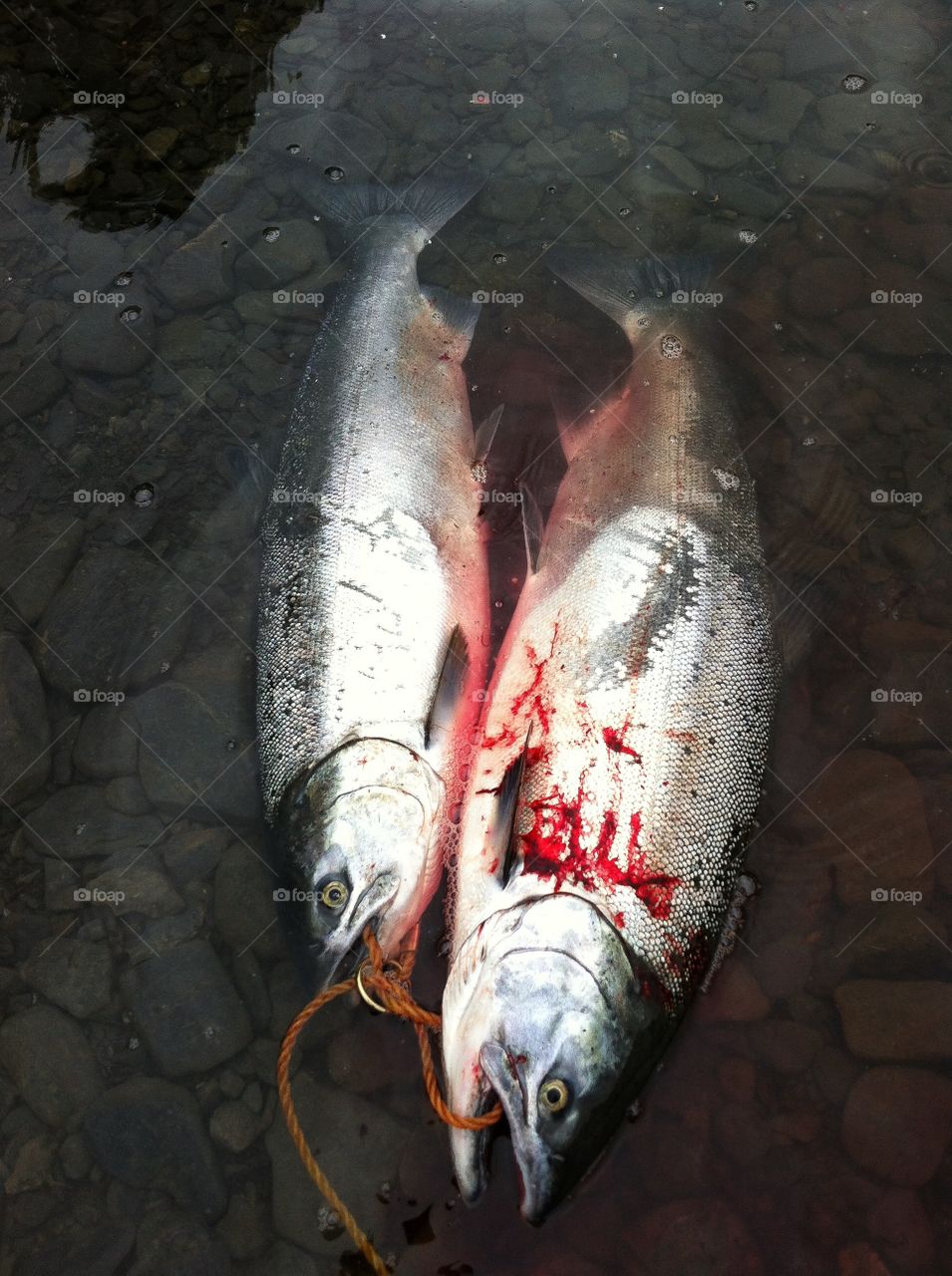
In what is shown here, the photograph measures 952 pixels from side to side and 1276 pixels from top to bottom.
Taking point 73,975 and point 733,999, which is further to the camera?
point 73,975

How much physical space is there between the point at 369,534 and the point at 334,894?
160cm

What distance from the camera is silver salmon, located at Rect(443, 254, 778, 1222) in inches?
108

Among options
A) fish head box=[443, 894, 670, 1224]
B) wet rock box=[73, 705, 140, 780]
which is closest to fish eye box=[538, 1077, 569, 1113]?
fish head box=[443, 894, 670, 1224]

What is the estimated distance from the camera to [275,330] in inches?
203

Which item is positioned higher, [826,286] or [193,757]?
[826,286]

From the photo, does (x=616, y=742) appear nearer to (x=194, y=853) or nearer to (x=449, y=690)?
(x=449, y=690)

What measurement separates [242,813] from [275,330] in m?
2.93

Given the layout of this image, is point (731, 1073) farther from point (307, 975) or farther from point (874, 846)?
point (307, 975)

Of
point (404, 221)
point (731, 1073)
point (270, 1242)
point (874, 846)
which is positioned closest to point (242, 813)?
point (270, 1242)

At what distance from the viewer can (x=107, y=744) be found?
4090 mm

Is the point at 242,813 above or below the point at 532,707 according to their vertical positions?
below

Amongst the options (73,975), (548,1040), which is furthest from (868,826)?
(73,975)

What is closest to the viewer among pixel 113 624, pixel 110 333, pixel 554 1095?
pixel 554 1095

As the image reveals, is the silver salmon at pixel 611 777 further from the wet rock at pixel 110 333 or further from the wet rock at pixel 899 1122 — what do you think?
the wet rock at pixel 110 333
